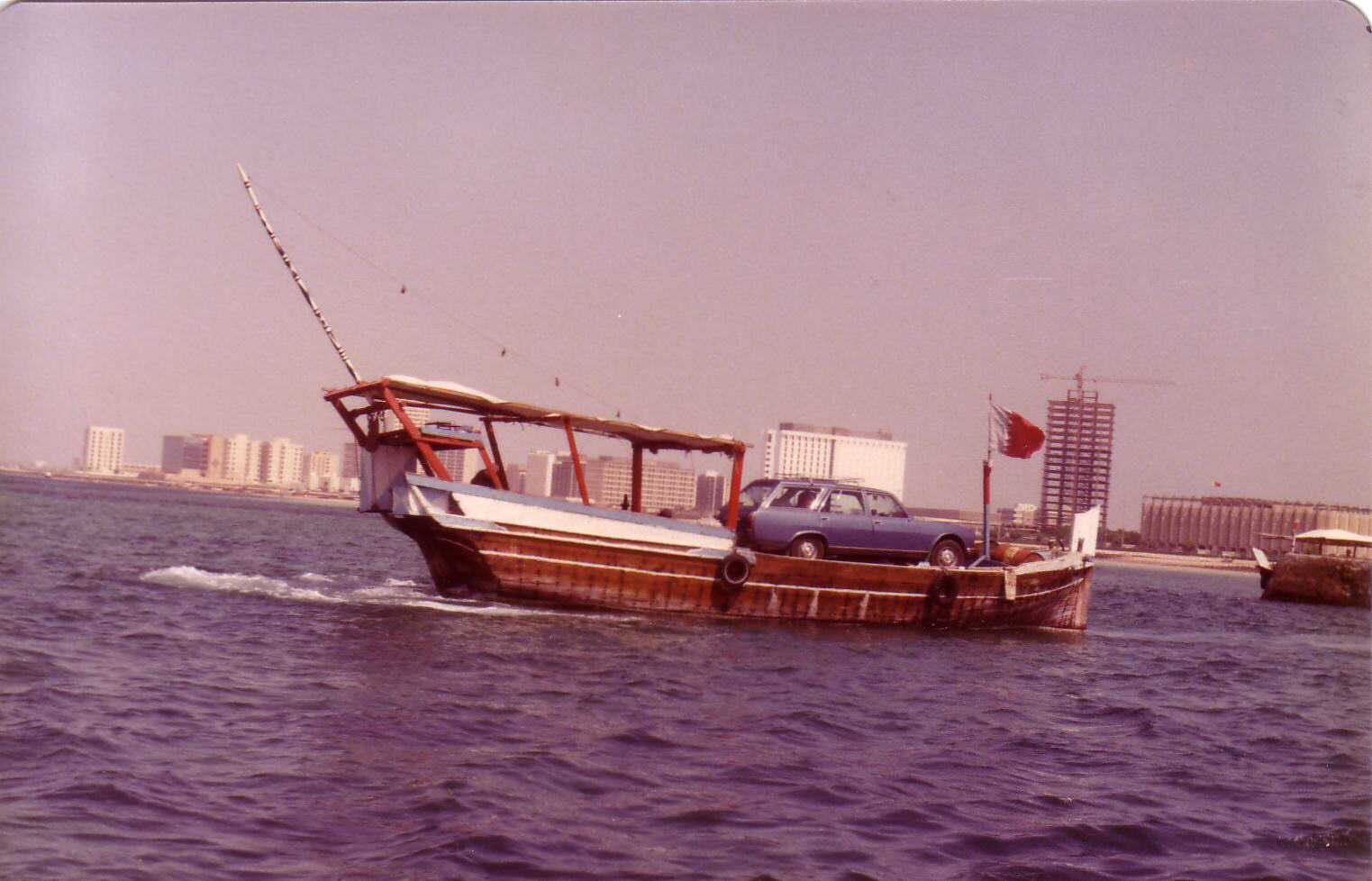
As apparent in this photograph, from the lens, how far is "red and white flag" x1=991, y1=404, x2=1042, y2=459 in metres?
22.4

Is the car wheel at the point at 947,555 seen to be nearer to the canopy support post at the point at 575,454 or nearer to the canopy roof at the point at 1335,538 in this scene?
the canopy support post at the point at 575,454

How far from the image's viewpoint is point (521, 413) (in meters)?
19.7

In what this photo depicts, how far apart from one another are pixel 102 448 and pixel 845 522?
188714mm

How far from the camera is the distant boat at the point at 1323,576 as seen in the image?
52281 millimetres

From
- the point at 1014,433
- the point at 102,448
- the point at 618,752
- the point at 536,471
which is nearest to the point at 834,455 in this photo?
the point at 1014,433

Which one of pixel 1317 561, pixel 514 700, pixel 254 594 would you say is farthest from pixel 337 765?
pixel 1317 561

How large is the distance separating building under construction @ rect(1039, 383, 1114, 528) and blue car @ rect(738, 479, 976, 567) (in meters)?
139

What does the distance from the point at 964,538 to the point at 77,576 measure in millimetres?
18458

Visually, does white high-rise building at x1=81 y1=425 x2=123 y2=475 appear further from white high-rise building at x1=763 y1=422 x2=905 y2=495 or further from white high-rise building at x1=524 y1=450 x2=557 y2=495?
white high-rise building at x1=763 y1=422 x2=905 y2=495

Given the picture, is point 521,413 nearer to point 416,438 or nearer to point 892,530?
point 416,438

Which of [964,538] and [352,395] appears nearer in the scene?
[352,395]

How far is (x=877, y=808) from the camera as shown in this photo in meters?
8.07

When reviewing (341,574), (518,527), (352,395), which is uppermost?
(352,395)

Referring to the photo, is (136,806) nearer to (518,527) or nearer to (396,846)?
(396,846)
